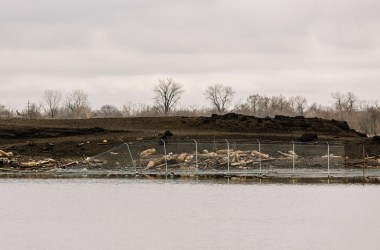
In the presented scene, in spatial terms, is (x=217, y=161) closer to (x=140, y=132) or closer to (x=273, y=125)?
(x=140, y=132)

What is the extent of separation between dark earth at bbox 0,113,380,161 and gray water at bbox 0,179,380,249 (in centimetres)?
1886

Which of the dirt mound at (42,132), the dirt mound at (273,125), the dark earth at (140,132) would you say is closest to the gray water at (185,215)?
the dark earth at (140,132)

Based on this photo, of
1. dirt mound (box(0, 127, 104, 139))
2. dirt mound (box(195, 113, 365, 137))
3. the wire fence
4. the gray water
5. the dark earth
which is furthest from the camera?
dirt mound (box(195, 113, 365, 137))

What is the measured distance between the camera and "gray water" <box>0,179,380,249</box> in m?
31.6

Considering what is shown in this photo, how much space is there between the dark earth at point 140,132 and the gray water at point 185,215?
18.9 m

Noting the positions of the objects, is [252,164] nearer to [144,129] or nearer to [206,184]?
[206,184]

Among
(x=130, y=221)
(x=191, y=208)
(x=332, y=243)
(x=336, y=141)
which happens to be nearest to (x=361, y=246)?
(x=332, y=243)

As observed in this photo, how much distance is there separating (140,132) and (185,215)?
49.8m

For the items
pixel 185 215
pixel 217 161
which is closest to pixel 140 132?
A: pixel 217 161

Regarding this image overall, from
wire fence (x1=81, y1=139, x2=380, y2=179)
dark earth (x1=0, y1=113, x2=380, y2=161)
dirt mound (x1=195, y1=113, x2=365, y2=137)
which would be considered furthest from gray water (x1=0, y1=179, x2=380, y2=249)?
dirt mound (x1=195, y1=113, x2=365, y2=137)

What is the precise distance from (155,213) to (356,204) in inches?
424

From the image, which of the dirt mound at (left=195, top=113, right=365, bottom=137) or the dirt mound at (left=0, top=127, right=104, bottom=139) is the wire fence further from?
the dirt mound at (left=195, top=113, right=365, bottom=137)

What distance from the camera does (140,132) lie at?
293 ft

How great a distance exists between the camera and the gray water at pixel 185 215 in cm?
3159
